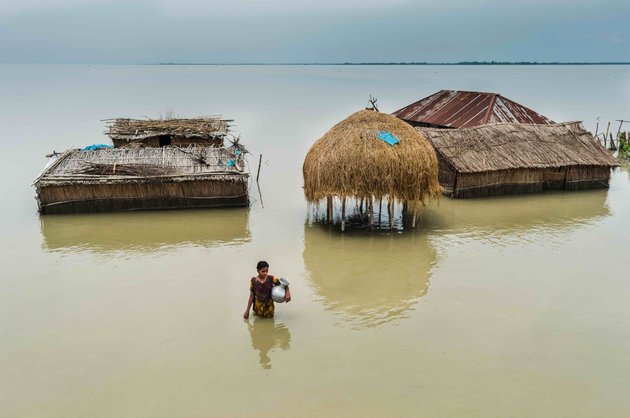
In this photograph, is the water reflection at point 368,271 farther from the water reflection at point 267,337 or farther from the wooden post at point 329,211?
the water reflection at point 267,337

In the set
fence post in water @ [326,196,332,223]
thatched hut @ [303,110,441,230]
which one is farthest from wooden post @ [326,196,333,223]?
thatched hut @ [303,110,441,230]

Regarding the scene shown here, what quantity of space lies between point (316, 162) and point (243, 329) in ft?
17.0

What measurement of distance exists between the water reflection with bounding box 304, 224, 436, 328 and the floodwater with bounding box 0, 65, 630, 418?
5cm

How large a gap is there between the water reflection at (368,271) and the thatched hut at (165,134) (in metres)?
7.95

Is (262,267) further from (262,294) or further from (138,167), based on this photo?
(138,167)

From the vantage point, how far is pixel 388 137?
40.0ft

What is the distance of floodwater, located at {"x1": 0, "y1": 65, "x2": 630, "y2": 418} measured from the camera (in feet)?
21.9

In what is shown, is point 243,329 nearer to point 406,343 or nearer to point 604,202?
point 406,343

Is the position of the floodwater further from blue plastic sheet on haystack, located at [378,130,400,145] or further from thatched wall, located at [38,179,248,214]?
blue plastic sheet on haystack, located at [378,130,400,145]

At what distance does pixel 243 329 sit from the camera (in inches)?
328

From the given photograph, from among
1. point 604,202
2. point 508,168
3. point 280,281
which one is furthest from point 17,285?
A: point 604,202

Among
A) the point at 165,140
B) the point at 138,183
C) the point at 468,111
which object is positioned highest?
the point at 468,111

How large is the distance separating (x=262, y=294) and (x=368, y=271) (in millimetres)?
3177

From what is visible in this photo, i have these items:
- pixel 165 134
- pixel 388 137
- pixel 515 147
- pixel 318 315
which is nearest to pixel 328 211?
pixel 388 137
